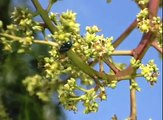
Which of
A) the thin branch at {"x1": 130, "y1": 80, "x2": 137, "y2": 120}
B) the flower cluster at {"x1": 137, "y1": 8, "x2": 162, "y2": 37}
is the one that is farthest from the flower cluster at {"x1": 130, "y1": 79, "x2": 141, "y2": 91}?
the flower cluster at {"x1": 137, "y1": 8, "x2": 162, "y2": 37}

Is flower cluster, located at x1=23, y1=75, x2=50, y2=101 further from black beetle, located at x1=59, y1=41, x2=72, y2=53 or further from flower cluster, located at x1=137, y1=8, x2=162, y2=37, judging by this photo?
flower cluster, located at x1=137, y1=8, x2=162, y2=37

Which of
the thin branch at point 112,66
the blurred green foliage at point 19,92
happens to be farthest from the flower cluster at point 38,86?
the thin branch at point 112,66

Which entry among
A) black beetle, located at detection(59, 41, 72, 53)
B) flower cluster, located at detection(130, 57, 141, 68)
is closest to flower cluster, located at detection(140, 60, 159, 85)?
flower cluster, located at detection(130, 57, 141, 68)

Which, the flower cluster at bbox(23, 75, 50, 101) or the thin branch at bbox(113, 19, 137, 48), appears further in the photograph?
the thin branch at bbox(113, 19, 137, 48)

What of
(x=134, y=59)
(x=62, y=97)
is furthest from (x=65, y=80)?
(x=134, y=59)

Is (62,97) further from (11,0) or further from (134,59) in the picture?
(11,0)

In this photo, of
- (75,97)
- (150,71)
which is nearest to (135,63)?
(150,71)

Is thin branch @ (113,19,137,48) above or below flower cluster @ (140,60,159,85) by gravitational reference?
above

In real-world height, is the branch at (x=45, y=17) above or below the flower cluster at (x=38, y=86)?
above

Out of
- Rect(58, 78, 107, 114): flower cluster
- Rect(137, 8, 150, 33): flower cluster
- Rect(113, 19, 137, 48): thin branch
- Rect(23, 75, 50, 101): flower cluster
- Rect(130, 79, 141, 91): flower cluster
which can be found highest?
Rect(113, 19, 137, 48): thin branch

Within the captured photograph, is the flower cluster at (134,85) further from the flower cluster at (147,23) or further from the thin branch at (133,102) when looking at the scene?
the flower cluster at (147,23)
